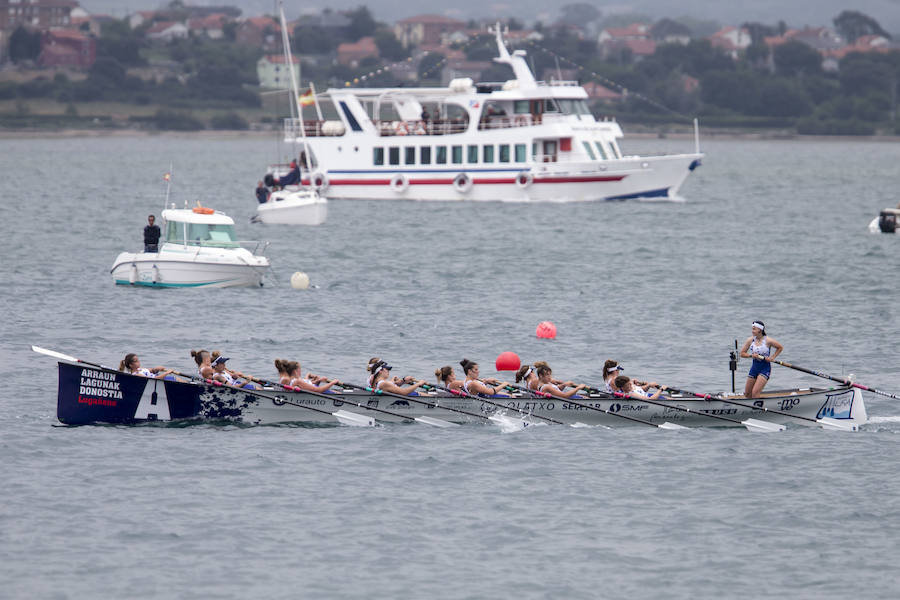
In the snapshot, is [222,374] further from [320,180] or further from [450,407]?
[320,180]

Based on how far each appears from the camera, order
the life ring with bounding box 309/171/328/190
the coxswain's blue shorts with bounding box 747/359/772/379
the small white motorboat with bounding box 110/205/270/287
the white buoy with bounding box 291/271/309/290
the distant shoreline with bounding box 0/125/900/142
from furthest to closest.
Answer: the distant shoreline with bounding box 0/125/900/142, the life ring with bounding box 309/171/328/190, the white buoy with bounding box 291/271/309/290, the small white motorboat with bounding box 110/205/270/287, the coxswain's blue shorts with bounding box 747/359/772/379

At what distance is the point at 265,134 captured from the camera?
18812cm

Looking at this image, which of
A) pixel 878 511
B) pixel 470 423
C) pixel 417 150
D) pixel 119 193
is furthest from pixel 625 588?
pixel 119 193

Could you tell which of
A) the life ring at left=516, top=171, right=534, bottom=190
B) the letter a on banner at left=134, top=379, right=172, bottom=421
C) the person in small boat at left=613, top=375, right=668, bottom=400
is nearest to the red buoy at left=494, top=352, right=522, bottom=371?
the person in small boat at left=613, top=375, right=668, bottom=400

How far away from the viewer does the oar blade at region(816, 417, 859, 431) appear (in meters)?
27.2

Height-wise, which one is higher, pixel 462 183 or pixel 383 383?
pixel 462 183

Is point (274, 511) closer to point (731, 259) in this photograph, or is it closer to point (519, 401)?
point (519, 401)

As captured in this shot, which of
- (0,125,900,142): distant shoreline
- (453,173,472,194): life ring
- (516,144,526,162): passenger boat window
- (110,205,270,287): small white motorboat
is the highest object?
(0,125,900,142): distant shoreline

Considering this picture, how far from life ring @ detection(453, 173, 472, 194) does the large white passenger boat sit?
5 centimetres

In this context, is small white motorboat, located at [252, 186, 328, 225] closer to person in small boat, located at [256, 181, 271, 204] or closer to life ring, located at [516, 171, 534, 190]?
person in small boat, located at [256, 181, 271, 204]

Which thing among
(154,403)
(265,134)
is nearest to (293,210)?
(154,403)

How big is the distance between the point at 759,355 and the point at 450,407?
5971 mm

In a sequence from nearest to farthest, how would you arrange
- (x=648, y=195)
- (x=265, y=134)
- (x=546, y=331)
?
(x=546, y=331), (x=648, y=195), (x=265, y=134)

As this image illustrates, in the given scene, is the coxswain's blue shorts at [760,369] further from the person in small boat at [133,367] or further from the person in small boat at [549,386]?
the person in small boat at [133,367]
